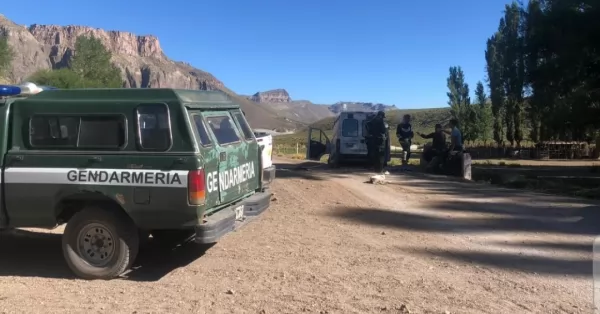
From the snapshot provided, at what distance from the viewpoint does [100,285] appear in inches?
230

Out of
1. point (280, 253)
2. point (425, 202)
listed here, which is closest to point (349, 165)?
point (425, 202)

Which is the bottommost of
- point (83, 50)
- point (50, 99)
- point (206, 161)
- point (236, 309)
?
point (236, 309)

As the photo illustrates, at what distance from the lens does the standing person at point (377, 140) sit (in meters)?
16.3

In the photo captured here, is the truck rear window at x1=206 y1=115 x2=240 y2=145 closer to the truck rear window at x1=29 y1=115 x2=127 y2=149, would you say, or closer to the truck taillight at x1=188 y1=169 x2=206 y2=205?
the truck taillight at x1=188 y1=169 x2=206 y2=205

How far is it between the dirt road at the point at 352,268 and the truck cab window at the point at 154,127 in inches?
59.5

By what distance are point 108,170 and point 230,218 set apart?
1405 millimetres

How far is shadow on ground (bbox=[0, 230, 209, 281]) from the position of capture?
6336mm

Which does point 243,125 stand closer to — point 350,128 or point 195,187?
point 195,187

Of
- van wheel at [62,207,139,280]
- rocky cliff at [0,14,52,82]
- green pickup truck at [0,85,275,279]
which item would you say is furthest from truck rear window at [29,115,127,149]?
rocky cliff at [0,14,52,82]

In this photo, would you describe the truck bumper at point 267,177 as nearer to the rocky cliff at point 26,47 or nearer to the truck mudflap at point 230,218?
the truck mudflap at point 230,218

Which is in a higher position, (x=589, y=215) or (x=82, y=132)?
(x=82, y=132)

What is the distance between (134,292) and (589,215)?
7927 mm

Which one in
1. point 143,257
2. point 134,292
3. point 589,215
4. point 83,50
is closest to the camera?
point 134,292

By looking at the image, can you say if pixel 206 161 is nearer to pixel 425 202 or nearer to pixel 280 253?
pixel 280 253
